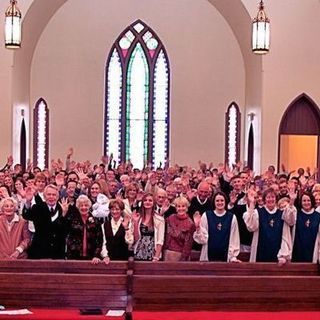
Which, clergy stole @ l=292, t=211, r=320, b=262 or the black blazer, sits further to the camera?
clergy stole @ l=292, t=211, r=320, b=262

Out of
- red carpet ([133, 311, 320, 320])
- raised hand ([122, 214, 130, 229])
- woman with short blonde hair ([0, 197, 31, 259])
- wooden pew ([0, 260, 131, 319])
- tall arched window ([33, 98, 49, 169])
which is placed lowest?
red carpet ([133, 311, 320, 320])

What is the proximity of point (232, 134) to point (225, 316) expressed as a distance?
14662 millimetres

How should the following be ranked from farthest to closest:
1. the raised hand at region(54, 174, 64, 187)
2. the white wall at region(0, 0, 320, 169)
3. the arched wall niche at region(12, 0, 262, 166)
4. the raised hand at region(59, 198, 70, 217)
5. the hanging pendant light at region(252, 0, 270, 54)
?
1. the white wall at region(0, 0, 320, 169)
2. the arched wall niche at region(12, 0, 262, 166)
3. the hanging pendant light at region(252, 0, 270, 54)
4. the raised hand at region(54, 174, 64, 187)
5. the raised hand at region(59, 198, 70, 217)

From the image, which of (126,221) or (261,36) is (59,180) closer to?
(126,221)

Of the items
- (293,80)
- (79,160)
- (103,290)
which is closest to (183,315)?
(103,290)

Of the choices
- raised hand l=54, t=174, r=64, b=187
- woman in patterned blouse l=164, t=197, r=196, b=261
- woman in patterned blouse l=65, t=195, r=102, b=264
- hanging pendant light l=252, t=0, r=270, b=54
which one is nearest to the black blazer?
woman in patterned blouse l=65, t=195, r=102, b=264

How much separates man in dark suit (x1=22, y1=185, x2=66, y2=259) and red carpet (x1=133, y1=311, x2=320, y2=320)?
6.21 feet

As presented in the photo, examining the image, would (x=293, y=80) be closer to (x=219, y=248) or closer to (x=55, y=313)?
(x=219, y=248)

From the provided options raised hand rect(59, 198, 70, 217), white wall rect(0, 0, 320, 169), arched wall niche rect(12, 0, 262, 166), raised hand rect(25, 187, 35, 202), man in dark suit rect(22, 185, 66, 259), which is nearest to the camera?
man in dark suit rect(22, 185, 66, 259)

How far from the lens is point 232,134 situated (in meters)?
21.2

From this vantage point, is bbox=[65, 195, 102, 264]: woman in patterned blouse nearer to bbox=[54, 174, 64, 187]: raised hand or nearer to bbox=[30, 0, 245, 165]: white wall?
bbox=[54, 174, 64, 187]: raised hand

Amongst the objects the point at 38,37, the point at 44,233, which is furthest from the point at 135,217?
the point at 38,37

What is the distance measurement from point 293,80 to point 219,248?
9.67m

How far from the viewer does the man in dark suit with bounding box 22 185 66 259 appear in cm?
833
